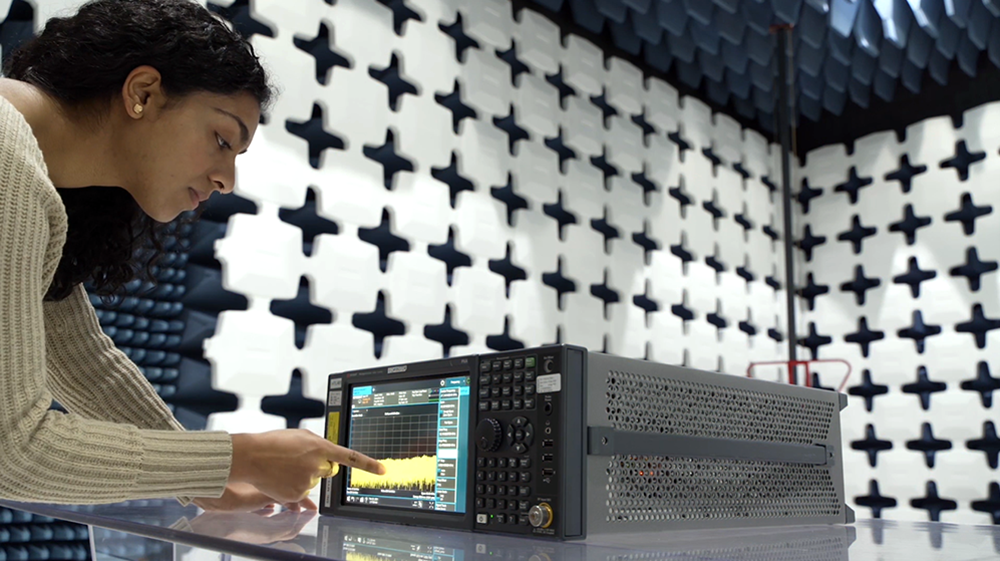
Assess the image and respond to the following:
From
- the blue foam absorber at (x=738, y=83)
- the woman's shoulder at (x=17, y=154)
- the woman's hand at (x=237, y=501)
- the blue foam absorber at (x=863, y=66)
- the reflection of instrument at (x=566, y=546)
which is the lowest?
the reflection of instrument at (x=566, y=546)

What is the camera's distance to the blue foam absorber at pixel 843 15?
379 cm

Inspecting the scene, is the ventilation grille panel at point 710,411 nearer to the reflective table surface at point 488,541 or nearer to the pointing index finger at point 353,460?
the reflective table surface at point 488,541

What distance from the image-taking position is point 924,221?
4098 mm

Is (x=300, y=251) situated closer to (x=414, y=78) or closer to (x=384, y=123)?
(x=384, y=123)

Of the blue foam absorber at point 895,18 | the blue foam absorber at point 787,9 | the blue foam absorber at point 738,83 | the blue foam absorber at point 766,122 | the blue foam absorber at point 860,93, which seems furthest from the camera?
the blue foam absorber at point 766,122

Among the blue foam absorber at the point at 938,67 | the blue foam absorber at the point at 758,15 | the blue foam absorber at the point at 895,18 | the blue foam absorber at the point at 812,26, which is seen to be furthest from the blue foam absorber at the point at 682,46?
the blue foam absorber at the point at 938,67

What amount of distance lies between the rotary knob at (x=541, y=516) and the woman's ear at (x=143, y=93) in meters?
0.65

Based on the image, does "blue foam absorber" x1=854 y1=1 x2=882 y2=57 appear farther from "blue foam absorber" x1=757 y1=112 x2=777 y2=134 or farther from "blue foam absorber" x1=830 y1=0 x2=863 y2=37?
"blue foam absorber" x1=757 y1=112 x2=777 y2=134

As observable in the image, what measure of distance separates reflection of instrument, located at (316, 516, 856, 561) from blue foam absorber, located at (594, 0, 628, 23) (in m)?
2.81

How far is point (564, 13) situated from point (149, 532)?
312cm

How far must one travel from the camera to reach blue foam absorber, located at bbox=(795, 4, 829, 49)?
3801 mm

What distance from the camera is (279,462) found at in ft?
2.86

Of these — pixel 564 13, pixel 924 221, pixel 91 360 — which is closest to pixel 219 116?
pixel 91 360

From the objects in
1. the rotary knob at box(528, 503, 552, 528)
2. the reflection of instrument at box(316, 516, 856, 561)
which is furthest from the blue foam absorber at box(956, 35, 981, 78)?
the rotary knob at box(528, 503, 552, 528)
